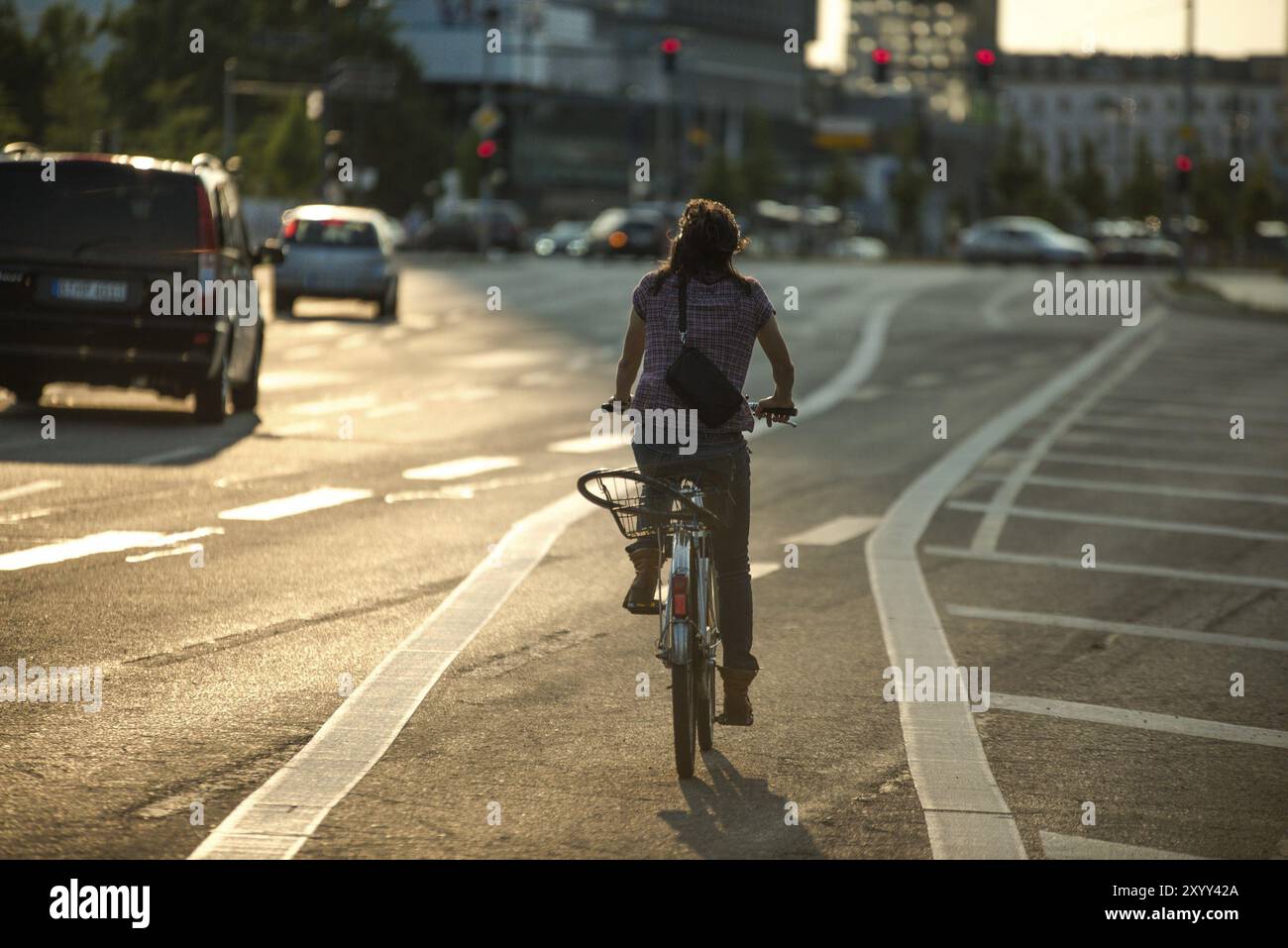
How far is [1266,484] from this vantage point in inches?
683

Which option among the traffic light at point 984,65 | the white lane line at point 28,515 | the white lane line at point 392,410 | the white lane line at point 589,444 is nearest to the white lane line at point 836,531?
the white lane line at point 589,444

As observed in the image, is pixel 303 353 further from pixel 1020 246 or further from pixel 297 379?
pixel 1020 246

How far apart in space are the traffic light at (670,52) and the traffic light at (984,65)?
6.57 metres

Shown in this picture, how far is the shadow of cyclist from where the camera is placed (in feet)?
Answer: 20.0

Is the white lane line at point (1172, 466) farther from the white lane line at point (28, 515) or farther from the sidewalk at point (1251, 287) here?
the sidewalk at point (1251, 287)

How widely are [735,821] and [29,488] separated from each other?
26.6 ft

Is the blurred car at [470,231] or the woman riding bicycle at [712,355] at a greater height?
the woman riding bicycle at [712,355]

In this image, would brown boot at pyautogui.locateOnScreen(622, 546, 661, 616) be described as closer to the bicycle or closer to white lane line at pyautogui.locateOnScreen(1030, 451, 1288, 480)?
the bicycle

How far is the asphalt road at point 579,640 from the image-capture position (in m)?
6.42

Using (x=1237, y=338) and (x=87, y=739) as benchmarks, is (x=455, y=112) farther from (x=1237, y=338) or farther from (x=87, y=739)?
(x=87, y=739)

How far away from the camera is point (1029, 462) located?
18172mm

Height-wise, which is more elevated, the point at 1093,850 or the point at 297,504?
the point at 1093,850

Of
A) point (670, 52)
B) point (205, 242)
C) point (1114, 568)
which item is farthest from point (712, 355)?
point (670, 52)
